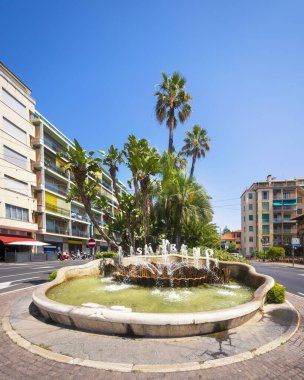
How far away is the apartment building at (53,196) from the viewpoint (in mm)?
41062

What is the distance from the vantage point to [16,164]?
1407 inches

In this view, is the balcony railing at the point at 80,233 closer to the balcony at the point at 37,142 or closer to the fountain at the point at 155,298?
the balcony at the point at 37,142

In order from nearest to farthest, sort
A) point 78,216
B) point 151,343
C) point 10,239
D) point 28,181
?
point 151,343, point 10,239, point 28,181, point 78,216

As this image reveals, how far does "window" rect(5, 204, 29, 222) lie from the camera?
110 ft

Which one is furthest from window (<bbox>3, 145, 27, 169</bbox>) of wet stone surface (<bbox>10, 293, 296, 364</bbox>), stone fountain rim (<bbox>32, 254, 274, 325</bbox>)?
stone fountain rim (<bbox>32, 254, 274, 325</bbox>)

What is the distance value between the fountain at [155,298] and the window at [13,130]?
91.9 feet

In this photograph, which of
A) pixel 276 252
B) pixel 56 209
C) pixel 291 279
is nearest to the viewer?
pixel 291 279

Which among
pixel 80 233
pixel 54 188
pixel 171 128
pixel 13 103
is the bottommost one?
pixel 80 233

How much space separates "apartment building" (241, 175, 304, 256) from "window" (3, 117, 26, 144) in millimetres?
49572

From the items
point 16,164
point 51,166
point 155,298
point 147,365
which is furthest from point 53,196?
point 147,365

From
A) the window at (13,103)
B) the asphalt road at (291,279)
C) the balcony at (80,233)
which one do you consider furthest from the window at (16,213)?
the asphalt road at (291,279)

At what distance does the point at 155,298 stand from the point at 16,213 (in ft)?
106

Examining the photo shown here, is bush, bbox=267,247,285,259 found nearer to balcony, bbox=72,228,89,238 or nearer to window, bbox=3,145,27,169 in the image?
balcony, bbox=72,228,89,238

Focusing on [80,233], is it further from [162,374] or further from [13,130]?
[162,374]
